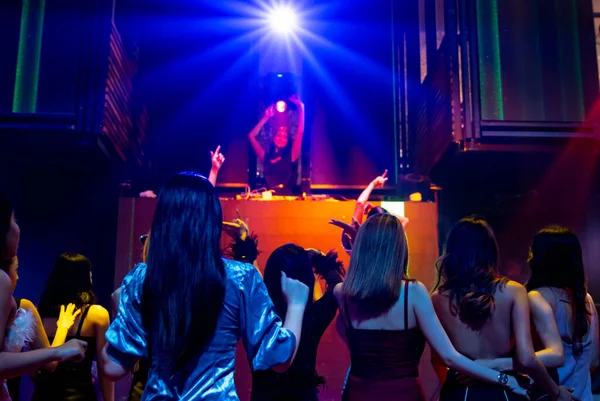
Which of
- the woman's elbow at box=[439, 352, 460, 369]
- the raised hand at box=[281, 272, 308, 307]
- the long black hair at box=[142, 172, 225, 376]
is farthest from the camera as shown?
the woman's elbow at box=[439, 352, 460, 369]

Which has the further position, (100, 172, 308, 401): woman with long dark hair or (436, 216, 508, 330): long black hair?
(436, 216, 508, 330): long black hair

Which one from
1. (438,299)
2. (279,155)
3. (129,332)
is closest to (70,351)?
(129,332)

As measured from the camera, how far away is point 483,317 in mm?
2748

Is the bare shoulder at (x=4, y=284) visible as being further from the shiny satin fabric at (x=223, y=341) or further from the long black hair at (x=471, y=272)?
the long black hair at (x=471, y=272)

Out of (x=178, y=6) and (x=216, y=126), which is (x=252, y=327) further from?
(x=178, y=6)

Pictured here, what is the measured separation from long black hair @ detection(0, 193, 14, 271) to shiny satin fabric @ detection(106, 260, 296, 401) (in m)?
0.89

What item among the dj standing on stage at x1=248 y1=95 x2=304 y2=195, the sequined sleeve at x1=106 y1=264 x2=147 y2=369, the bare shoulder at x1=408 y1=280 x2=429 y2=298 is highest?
the dj standing on stage at x1=248 y1=95 x2=304 y2=195

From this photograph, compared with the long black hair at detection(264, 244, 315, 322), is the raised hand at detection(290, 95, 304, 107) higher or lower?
higher

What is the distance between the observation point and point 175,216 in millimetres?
1818

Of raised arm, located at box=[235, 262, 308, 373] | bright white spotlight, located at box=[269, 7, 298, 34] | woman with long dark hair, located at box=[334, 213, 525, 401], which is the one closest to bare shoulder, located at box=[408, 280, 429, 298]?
woman with long dark hair, located at box=[334, 213, 525, 401]

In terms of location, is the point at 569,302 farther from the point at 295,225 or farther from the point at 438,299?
the point at 295,225

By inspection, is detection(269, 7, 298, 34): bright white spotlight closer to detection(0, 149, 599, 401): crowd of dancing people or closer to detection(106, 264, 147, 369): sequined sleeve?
Result: detection(0, 149, 599, 401): crowd of dancing people

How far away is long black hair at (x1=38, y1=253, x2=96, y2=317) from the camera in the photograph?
11.8 ft

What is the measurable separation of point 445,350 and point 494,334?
0.31 meters
